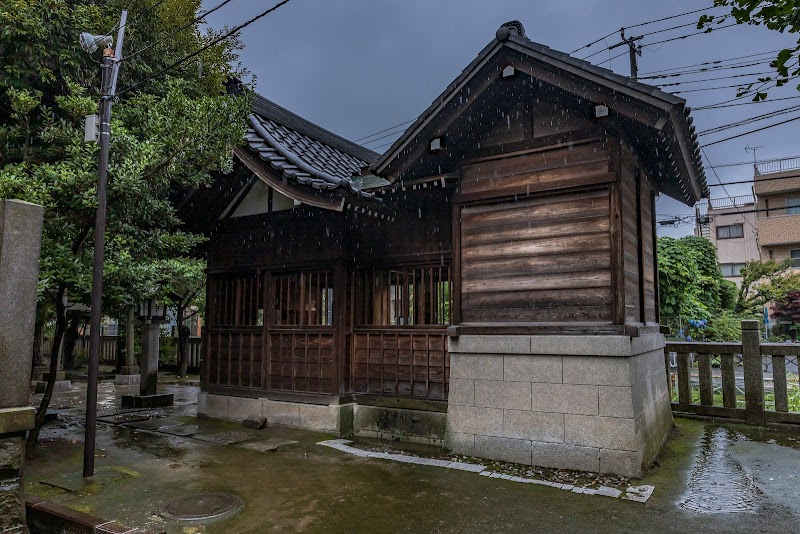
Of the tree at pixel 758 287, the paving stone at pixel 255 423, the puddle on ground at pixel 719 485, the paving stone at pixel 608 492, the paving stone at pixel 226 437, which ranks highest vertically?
the tree at pixel 758 287

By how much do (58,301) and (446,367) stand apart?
6098 millimetres

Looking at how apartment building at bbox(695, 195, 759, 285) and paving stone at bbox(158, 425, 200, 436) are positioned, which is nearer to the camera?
paving stone at bbox(158, 425, 200, 436)

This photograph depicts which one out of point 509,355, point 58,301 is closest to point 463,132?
→ point 509,355

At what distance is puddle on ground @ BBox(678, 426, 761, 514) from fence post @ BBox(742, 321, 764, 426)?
1.61 meters

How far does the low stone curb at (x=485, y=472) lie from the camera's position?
558 cm

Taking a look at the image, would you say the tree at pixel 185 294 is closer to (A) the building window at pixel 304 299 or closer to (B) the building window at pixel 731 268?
(A) the building window at pixel 304 299

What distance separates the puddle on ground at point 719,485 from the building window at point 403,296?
4.18 m

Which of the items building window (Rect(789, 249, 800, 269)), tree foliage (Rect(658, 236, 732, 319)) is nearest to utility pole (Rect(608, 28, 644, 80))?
tree foliage (Rect(658, 236, 732, 319))

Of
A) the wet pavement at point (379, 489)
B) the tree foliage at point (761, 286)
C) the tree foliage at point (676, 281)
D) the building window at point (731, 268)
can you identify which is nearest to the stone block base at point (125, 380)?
the wet pavement at point (379, 489)

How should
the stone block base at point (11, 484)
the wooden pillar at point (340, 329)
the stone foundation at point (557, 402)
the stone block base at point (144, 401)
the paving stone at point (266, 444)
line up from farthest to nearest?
the stone block base at point (144, 401), the wooden pillar at point (340, 329), the paving stone at point (266, 444), the stone foundation at point (557, 402), the stone block base at point (11, 484)

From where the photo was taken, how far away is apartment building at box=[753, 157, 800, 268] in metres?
30.7

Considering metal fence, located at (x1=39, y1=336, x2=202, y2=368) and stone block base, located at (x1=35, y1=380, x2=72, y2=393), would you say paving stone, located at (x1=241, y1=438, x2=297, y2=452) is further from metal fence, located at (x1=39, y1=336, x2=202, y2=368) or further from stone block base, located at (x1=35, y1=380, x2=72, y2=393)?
metal fence, located at (x1=39, y1=336, x2=202, y2=368)

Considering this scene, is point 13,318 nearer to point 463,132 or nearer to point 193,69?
point 463,132

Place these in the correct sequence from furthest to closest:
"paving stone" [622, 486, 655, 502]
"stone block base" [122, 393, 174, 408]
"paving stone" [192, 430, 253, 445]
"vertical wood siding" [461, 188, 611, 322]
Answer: "stone block base" [122, 393, 174, 408], "paving stone" [192, 430, 253, 445], "vertical wood siding" [461, 188, 611, 322], "paving stone" [622, 486, 655, 502]
